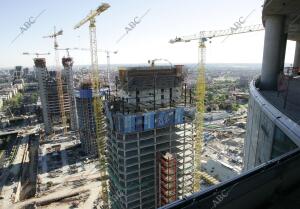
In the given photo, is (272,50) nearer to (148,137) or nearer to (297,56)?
(297,56)

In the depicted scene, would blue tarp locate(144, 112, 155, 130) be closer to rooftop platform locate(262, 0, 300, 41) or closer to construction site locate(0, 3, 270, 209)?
construction site locate(0, 3, 270, 209)

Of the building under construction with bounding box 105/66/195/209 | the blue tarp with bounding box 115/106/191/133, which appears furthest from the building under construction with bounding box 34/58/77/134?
the blue tarp with bounding box 115/106/191/133

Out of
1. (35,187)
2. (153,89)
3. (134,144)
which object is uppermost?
(153,89)

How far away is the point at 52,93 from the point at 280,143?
9898 cm

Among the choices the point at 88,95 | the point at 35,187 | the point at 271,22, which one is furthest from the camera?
the point at 88,95

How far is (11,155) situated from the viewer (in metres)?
75.9

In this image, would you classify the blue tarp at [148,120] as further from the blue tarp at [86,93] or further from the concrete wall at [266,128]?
the blue tarp at [86,93]

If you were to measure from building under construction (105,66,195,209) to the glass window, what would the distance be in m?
20.1

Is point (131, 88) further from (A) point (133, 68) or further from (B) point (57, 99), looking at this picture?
(B) point (57, 99)

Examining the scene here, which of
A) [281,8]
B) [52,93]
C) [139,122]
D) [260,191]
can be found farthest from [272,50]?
[52,93]

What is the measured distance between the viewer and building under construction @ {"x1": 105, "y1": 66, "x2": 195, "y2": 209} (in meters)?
32.3

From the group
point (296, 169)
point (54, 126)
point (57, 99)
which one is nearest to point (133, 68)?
point (296, 169)

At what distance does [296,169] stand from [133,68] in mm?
27887

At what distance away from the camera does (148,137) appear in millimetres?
33219
